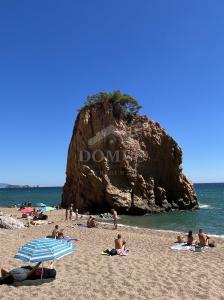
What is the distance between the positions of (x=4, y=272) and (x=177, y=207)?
1494 inches

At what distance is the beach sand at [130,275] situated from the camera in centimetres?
930

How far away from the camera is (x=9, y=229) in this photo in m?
22.9

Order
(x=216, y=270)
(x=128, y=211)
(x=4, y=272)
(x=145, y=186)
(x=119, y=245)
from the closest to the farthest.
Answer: (x=4, y=272) → (x=216, y=270) → (x=119, y=245) → (x=128, y=211) → (x=145, y=186)

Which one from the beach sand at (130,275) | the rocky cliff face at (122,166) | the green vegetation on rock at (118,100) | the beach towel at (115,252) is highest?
the green vegetation on rock at (118,100)

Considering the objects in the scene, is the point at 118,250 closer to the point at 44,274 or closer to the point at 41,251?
the point at 44,274

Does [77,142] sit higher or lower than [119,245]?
higher

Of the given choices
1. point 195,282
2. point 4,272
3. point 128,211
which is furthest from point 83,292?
point 128,211

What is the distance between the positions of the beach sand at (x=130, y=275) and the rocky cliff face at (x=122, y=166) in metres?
24.0

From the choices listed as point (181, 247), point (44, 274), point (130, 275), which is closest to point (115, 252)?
point (130, 275)

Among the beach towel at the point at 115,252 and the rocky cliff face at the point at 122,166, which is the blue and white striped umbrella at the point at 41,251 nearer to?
the beach towel at the point at 115,252

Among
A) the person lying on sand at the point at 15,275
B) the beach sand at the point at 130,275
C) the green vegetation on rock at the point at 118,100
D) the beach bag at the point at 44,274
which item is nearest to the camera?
the beach sand at the point at 130,275

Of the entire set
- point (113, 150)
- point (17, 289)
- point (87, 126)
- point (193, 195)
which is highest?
point (87, 126)

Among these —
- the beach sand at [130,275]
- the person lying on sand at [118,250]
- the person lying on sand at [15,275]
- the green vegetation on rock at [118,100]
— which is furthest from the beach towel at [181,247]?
the green vegetation on rock at [118,100]

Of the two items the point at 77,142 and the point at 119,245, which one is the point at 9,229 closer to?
the point at 119,245
